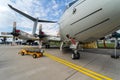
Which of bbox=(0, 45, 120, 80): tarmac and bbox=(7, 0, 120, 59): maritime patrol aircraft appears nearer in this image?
bbox=(7, 0, 120, 59): maritime patrol aircraft

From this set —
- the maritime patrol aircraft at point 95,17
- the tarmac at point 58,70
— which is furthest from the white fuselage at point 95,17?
the tarmac at point 58,70

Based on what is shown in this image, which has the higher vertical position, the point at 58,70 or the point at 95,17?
the point at 95,17

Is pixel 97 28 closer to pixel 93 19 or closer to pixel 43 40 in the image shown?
pixel 93 19

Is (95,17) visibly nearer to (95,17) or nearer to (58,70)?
(95,17)

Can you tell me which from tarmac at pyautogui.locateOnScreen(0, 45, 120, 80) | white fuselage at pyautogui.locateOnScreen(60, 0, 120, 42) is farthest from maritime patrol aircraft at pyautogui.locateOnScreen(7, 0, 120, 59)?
tarmac at pyautogui.locateOnScreen(0, 45, 120, 80)

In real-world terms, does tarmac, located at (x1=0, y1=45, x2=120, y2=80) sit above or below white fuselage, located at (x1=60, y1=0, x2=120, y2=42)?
below

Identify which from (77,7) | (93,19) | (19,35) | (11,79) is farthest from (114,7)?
(19,35)

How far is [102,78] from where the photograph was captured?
11.4 feet

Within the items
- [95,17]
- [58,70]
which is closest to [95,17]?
[95,17]

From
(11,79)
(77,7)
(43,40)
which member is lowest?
(11,79)

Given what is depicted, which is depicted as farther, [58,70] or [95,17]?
A: [58,70]

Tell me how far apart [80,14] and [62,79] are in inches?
110

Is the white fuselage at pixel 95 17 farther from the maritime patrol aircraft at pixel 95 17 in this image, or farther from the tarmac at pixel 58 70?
the tarmac at pixel 58 70

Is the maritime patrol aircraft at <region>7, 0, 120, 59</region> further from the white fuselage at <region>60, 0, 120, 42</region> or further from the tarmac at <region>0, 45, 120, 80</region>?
the tarmac at <region>0, 45, 120, 80</region>
